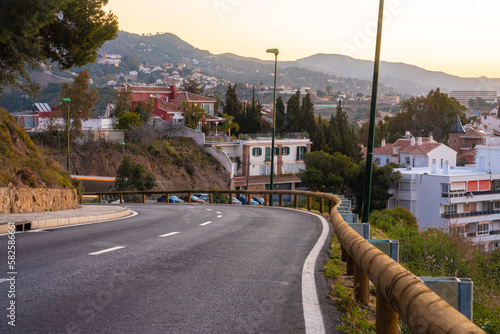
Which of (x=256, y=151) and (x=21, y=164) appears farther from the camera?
(x=256, y=151)

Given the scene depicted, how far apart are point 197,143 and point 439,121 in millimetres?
71835

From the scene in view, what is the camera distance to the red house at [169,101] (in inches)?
3543

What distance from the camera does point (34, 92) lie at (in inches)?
952

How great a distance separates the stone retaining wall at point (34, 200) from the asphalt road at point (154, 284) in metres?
5.29

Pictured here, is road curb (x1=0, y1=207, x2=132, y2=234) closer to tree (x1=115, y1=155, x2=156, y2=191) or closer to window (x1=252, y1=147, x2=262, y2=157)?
tree (x1=115, y1=155, x2=156, y2=191)

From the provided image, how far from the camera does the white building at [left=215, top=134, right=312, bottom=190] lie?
79.4 metres

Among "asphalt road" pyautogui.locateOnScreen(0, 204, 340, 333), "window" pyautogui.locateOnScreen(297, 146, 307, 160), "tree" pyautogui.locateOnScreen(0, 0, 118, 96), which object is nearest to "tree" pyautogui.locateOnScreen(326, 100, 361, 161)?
"window" pyautogui.locateOnScreen(297, 146, 307, 160)

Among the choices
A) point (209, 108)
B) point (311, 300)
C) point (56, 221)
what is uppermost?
point (311, 300)

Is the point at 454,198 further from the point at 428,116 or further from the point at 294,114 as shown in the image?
the point at 428,116

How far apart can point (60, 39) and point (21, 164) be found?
5.39 m

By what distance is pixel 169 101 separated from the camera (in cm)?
10462

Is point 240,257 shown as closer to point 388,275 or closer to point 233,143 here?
point 388,275

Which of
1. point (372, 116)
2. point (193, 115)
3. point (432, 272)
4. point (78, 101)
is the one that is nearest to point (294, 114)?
point (193, 115)

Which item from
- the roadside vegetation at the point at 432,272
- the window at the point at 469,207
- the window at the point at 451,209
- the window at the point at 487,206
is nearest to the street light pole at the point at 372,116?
the roadside vegetation at the point at 432,272
